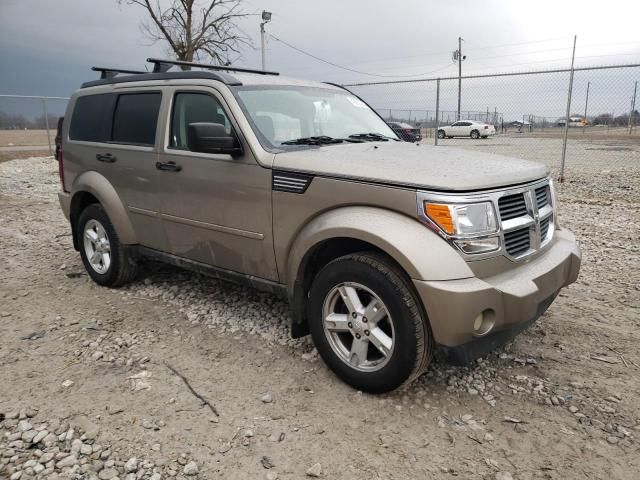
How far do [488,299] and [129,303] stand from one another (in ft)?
10.7

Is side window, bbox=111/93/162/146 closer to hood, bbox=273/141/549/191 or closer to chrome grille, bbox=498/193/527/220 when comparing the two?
hood, bbox=273/141/549/191

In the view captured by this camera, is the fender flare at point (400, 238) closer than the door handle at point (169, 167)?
Yes

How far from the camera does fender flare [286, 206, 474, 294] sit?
258 cm

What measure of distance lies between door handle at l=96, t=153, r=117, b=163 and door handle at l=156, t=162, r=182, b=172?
708mm

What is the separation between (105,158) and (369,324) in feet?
10.1

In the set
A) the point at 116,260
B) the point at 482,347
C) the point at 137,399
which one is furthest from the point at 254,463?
the point at 116,260

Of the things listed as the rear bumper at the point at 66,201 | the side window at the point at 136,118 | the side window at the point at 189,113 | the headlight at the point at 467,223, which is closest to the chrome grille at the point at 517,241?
the headlight at the point at 467,223

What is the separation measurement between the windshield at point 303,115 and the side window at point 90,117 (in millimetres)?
1781

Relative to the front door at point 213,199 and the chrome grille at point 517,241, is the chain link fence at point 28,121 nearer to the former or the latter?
the front door at point 213,199

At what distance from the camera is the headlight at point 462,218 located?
102 inches

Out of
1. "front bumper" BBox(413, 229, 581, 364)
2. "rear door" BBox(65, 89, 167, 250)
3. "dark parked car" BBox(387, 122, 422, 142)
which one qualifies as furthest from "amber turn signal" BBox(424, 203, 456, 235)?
"rear door" BBox(65, 89, 167, 250)

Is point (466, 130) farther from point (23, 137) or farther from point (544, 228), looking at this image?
point (544, 228)

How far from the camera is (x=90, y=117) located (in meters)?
4.88

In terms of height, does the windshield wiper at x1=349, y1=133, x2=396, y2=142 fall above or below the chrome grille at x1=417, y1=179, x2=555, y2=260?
above
